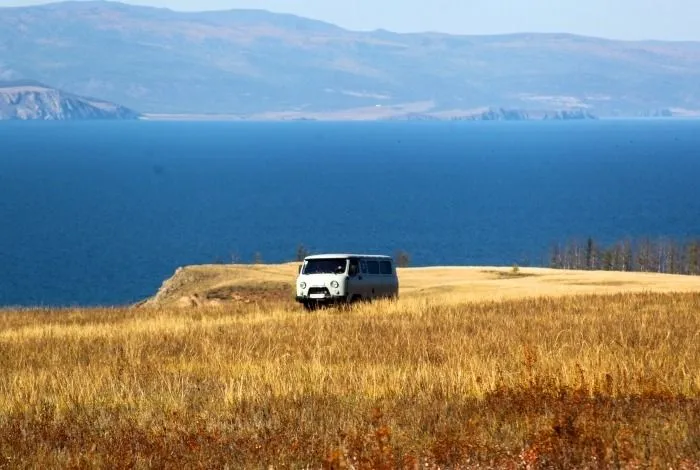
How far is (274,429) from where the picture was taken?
1236 centimetres

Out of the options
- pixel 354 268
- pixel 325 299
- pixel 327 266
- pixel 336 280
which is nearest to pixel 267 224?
pixel 354 268

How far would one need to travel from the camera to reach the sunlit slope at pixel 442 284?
4222 centimetres

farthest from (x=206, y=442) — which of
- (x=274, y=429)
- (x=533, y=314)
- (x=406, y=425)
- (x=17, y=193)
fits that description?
(x=17, y=193)

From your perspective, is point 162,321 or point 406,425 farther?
point 162,321

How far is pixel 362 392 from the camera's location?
14.9m

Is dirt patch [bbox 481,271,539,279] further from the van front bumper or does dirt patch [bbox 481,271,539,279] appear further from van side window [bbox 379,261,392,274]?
the van front bumper

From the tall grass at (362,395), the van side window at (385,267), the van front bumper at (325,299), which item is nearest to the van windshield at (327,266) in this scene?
the van front bumper at (325,299)

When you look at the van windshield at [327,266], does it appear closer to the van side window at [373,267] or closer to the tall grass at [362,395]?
the van side window at [373,267]

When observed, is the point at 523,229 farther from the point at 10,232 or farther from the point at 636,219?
the point at 10,232

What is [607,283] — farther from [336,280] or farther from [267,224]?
[267,224]

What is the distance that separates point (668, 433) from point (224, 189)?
7145 inches

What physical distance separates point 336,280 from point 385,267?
3840 millimetres

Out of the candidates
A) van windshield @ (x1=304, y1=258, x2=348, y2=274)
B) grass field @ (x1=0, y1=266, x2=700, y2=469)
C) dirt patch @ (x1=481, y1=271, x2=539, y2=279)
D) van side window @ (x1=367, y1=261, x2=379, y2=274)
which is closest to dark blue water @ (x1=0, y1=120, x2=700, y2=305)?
dirt patch @ (x1=481, y1=271, x2=539, y2=279)

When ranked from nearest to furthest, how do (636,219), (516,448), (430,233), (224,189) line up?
1. (516,448)
2. (430,233)
3. (636,219)
4. (224,189)
